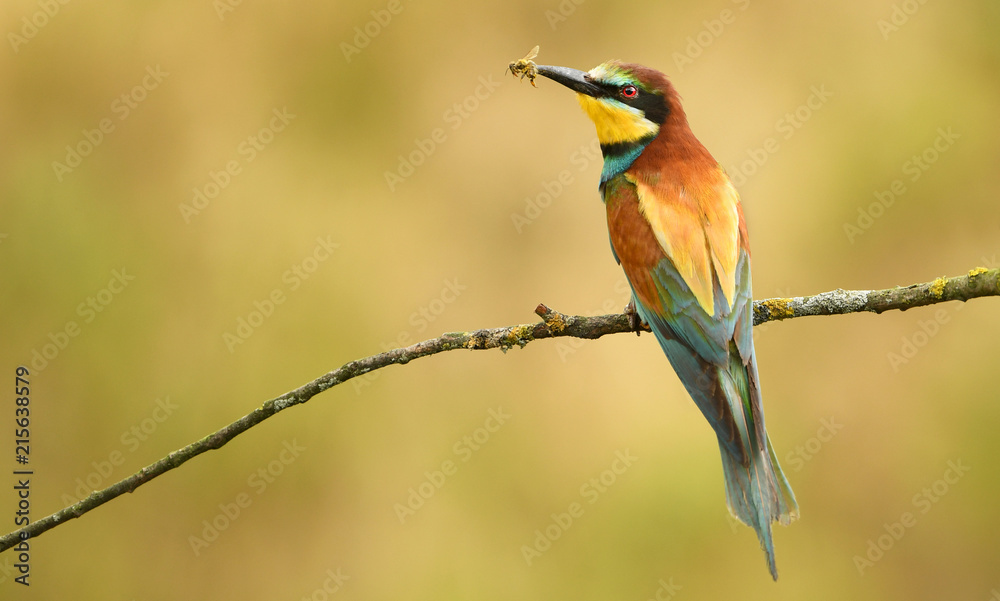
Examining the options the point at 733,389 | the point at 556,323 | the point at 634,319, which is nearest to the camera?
the point at 556,323

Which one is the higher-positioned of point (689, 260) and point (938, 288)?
point (689, 260)

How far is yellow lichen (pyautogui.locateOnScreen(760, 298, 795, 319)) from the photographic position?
161 centimetres

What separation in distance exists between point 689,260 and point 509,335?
0.48m

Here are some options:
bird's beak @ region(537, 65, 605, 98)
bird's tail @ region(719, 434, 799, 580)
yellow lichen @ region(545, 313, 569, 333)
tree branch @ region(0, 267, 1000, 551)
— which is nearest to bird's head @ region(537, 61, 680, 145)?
bird's beak @ region(537, 65, 605, 98)

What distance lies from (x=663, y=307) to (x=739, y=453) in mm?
362

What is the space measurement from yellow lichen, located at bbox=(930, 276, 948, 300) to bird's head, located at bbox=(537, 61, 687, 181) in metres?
0.92

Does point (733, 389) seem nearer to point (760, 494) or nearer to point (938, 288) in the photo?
point (760, 494)

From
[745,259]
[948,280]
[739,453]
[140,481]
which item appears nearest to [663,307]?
[745,259]

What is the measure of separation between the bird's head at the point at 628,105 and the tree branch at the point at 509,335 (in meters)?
0.59

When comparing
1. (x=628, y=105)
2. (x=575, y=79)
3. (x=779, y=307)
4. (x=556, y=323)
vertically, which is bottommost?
(x=779, y=307)

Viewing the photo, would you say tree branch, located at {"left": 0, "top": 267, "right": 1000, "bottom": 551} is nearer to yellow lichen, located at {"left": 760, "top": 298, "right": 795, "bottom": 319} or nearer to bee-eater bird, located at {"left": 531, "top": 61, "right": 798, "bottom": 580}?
yellow lichen, located at {"left": 760, "top": 298, "right": 795, "bottom": 319}

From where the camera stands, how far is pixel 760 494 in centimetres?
167

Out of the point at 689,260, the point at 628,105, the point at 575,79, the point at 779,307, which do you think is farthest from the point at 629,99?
the point at 779,307

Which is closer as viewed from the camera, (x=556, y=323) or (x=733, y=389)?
(x=556, y=323)
